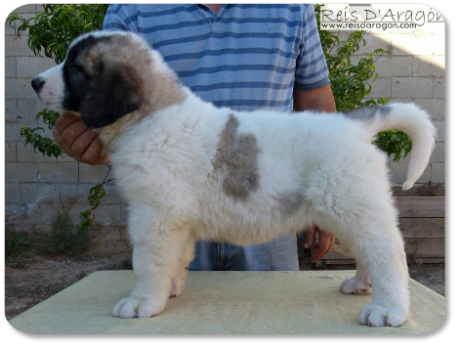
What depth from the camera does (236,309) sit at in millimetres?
2930

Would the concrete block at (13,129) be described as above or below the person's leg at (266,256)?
above

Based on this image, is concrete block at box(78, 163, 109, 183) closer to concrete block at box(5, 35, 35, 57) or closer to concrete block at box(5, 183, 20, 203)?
concrete block at box(5, 183, 20, 203)

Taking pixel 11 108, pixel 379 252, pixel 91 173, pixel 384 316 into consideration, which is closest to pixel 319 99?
pixel 379 252

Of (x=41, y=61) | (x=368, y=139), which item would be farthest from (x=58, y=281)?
(x=368, y=139)

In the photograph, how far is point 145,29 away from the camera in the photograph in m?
3.58

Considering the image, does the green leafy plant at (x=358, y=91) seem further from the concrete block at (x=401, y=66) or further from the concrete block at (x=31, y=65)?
the concrete block at (x=31, y=65)

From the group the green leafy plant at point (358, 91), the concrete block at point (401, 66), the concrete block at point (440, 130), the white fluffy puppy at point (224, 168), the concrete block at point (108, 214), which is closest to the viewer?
the white fluffy puppy at point (224, 168)

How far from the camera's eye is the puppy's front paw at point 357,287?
127 inches

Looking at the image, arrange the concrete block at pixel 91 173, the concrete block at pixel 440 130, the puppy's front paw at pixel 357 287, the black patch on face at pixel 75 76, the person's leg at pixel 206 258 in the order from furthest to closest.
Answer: the concrete block at pixel 91 173
the concrete block at pixel 440 130
the person's leg at pixel 206 258
the puppy's front paw at pixel 357 287
the black patch on face at pixel 75 76

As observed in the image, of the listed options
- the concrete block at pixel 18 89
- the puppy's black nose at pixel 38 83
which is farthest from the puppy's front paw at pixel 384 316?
the concrete block at pixel 18 89

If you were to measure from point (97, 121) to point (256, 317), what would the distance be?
4.13 ft

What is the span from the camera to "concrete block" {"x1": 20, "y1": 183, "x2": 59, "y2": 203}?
7.57 meters

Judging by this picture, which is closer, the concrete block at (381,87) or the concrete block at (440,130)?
the concrete block at (440,130)

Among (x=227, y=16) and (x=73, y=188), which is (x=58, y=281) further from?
(x=227, y=16)
